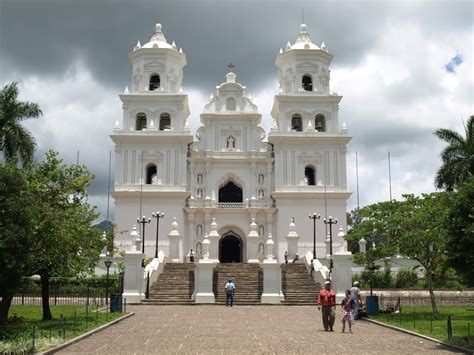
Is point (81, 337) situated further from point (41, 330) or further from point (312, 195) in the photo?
point (312, 195)

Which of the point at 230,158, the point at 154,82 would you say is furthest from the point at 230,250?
the point at 154,82

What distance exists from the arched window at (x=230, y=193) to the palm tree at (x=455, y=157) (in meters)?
16.0

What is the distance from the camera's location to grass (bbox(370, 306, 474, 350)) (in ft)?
48.2

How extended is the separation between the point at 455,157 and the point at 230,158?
1718 cm

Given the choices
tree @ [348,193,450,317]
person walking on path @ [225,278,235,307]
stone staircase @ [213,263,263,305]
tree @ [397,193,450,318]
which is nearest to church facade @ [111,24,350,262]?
stone staircase @ [213,263,263,305]

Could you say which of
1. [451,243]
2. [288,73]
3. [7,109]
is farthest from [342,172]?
[451,243]

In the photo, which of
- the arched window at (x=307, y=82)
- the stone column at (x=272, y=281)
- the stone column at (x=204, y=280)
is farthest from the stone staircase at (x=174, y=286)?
the arched window at (x=307, y=82)

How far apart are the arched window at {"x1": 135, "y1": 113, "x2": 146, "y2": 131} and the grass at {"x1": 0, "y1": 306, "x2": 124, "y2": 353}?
81.7 ft

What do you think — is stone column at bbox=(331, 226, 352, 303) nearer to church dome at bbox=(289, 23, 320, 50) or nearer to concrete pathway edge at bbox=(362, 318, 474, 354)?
concrete pathway edge at bbox=(362, 318, 474, 354)

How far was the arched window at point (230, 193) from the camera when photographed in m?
47.1

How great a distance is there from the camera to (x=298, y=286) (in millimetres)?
31547

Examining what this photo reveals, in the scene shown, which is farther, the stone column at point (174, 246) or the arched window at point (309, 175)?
the arched window at point (309, 175)

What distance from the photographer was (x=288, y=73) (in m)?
47.4

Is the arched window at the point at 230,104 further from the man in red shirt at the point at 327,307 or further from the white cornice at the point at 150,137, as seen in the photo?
the man in red shirt at the point at 327,307
